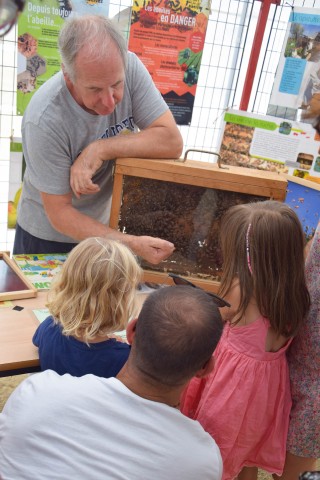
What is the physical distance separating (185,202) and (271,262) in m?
0.59

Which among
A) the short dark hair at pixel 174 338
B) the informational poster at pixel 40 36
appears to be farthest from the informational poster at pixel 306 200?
the informational poster at pixel 40 36

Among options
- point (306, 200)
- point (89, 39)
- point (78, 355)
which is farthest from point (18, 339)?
point (306, 200)

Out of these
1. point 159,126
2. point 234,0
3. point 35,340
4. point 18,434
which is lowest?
point 35,340

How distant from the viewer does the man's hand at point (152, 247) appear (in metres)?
1.87

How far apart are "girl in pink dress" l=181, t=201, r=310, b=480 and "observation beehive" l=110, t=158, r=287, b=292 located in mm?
307

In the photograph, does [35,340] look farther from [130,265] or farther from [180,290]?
[180,290]

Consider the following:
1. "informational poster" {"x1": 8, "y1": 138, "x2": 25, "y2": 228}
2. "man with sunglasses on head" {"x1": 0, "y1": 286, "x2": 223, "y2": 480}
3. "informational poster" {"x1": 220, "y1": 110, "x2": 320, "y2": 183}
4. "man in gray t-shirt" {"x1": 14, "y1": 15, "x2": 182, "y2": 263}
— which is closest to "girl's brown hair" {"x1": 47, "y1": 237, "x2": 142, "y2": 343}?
"man with sunglasses on head" {"x1": 0, "y1": 286, "x2": 223, "y2": 480}

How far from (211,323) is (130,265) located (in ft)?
1.37

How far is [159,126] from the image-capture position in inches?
80.0

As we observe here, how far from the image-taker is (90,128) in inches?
75.9

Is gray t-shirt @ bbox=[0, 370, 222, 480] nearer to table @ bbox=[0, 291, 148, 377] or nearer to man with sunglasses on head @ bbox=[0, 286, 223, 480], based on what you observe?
man with sunglasses on head @ bbox=[0, 286, 223, 480]

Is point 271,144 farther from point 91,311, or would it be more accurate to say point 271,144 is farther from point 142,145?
point 91,311

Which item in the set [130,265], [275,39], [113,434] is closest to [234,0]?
[275,39]

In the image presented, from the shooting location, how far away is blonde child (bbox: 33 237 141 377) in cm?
142
